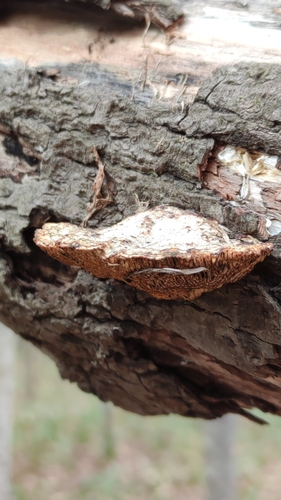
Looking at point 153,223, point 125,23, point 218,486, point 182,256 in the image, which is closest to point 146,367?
point 153,223

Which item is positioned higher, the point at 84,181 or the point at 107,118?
the point at 107,118

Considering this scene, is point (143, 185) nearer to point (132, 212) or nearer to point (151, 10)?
point (132, 212)

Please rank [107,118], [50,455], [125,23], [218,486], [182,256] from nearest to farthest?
[182,256]
[107,118]
[125,23]
[218,486]
[50,455]

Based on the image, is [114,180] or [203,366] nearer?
[114,180]

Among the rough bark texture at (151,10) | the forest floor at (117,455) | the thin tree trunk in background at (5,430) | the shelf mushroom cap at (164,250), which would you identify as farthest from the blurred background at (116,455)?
the rough bark texture at (151,10)

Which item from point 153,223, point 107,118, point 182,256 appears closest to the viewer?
point 182,256

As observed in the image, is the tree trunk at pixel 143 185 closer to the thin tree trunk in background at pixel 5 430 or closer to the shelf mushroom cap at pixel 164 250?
the shelf mushroom cap at pixel 164 250

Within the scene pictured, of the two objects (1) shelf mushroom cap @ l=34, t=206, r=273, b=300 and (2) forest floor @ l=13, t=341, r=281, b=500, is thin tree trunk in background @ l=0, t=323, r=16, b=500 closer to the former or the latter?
(2) forest floor @ l=13, t=341, r=281, b=500

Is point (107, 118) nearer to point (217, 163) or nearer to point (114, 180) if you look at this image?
point (114, 180)
